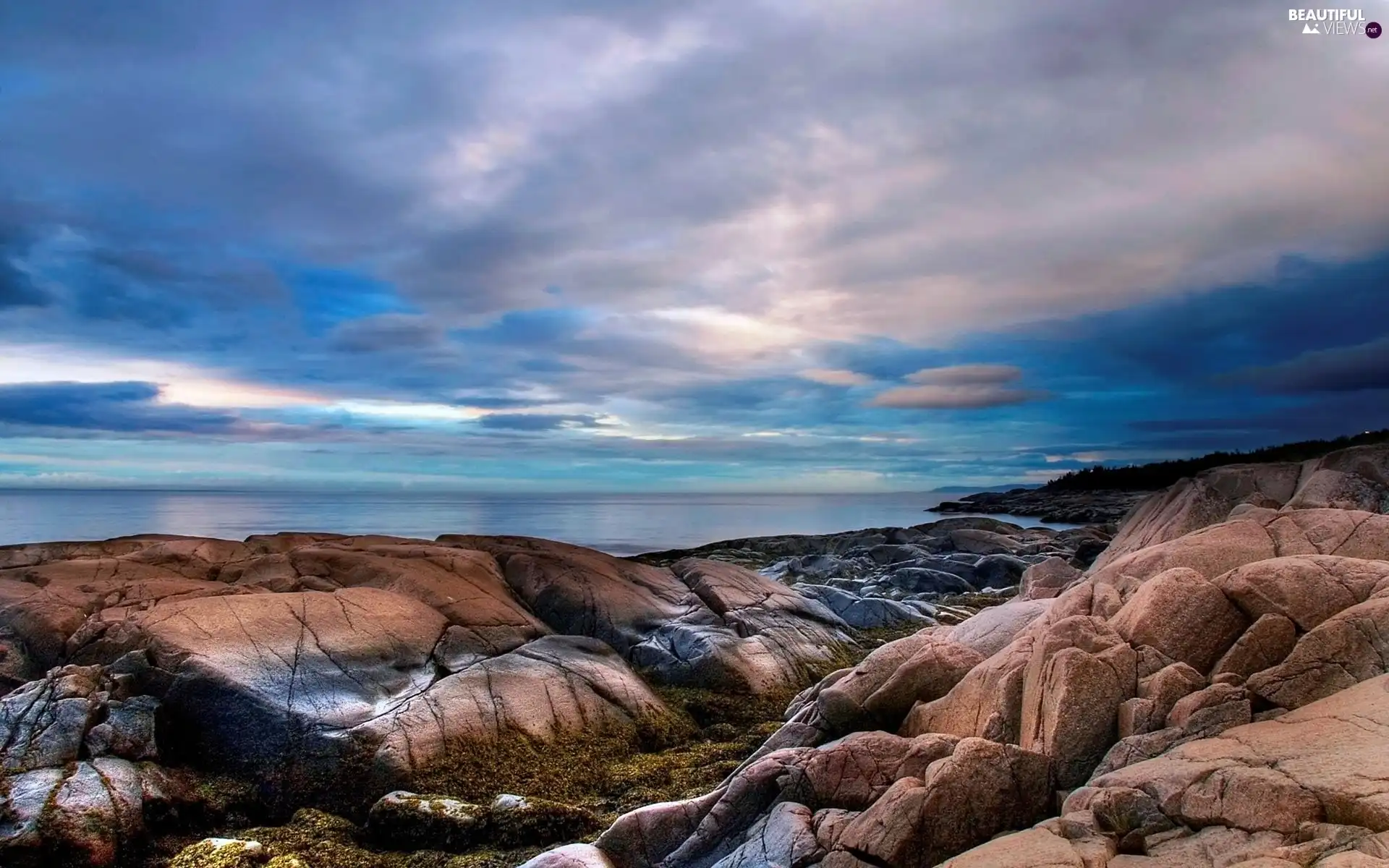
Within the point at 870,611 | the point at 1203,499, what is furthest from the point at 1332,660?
the point at 870,611

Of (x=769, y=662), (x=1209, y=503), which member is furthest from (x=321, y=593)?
(x=1209, y=503)

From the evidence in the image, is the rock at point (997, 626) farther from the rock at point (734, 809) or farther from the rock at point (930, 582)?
the rock at point (930, 582)

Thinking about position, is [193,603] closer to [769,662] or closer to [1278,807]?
[769,662]

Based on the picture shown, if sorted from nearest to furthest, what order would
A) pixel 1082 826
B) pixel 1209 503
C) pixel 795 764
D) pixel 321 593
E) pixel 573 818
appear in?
pixel 1082 826
pixel 795 764
pixel 573 818
pixel 321 593
pixel 1209 503

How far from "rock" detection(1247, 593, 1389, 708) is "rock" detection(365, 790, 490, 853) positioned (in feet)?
30.1

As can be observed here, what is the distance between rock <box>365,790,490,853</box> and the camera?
402 inches

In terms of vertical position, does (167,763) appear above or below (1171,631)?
below

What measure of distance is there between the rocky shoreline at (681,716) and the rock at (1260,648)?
0.10ft

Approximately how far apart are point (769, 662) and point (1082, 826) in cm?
1173

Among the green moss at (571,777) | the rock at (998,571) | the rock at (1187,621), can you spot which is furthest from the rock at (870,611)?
the rock at (1187,621)

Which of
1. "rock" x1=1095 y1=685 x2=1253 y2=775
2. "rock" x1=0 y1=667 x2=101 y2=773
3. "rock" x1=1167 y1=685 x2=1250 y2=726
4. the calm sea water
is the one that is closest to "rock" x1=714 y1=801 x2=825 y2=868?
"rock" x1=1095 y1=685 x2=1253 y2=775

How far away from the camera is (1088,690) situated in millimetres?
8633

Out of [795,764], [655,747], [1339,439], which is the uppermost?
[1339,439]

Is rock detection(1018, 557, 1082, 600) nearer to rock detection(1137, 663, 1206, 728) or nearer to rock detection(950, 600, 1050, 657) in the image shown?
rock detection(950, 600, 1050, 657)
